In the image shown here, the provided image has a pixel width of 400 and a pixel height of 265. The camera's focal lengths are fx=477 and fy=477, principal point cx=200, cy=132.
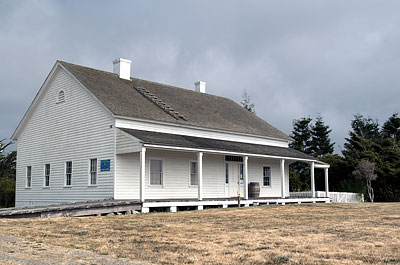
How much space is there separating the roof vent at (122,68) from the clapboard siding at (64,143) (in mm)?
3488

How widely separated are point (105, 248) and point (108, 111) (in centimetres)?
1300

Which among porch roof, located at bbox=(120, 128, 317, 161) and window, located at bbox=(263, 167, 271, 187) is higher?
porch roof, located at bbox=(120, 128, 317, 161)

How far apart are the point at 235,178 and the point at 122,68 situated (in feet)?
29.5

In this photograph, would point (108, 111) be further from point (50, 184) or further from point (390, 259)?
point (390, 259)

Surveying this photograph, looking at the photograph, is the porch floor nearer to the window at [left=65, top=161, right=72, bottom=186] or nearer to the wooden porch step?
the wooden porch step

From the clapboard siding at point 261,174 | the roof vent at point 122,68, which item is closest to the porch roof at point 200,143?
the clapboard siding at point 261,174

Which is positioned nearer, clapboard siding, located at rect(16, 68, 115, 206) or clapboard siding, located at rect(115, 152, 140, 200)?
clapboard siding, located at rect(115, 152, 140, 200)

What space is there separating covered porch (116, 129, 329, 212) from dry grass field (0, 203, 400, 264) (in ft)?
17.5

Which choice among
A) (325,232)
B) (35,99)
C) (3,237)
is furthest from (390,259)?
(35,99)

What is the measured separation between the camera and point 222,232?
1188 cm

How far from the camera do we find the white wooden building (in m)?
21.3

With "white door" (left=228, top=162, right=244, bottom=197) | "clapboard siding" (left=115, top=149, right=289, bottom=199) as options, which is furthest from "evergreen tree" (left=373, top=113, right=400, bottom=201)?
"white door" (left=228, top=162, right=244, bottom=197)

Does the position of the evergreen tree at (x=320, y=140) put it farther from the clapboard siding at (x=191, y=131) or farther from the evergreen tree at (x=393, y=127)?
the clapboard siding at (x=191, y=131)

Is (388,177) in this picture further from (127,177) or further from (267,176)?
(127,177)
